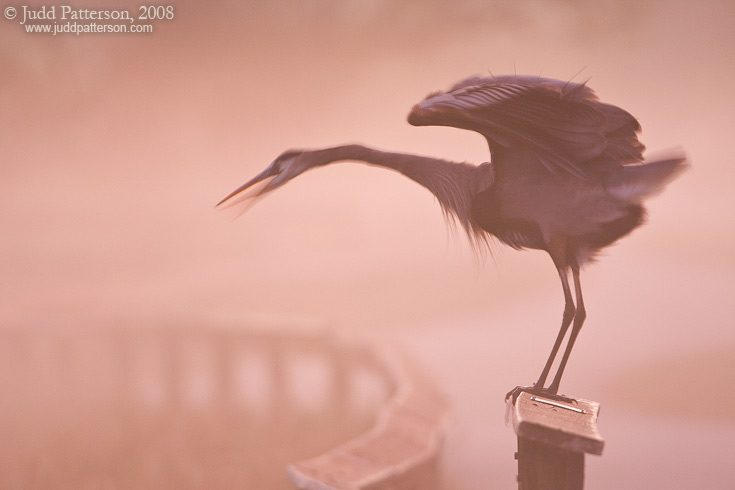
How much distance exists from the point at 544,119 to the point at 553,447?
598 millimetres

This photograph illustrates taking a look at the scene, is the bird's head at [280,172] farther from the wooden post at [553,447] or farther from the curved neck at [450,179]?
the wooden post at [553,447]

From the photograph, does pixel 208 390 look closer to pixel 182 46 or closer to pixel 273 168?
pixel 182 46

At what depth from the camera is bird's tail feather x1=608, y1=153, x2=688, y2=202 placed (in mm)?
1248

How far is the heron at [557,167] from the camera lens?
4.03 feet

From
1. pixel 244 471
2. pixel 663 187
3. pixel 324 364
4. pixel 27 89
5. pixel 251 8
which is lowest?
pixel 244 471

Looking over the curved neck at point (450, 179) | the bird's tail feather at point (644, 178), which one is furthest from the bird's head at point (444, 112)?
the bird's tail feather at point (644, 178)

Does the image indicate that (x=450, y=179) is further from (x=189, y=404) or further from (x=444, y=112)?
(x=189, y=404)

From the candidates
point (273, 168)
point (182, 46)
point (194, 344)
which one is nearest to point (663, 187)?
point (273, 168)

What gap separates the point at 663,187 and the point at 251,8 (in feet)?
5.49

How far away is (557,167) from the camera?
126 centimetres

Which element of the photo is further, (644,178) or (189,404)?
(189,404)

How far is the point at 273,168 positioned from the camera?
1.53 metres

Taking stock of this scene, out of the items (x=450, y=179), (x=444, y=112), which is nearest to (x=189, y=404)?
(x=450, y=179)

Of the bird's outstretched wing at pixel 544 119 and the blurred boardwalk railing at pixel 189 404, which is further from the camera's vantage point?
the blurred boardwalk railing at pixel 189 404
